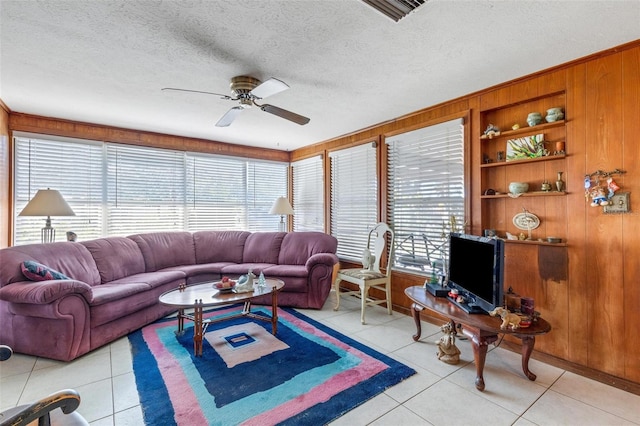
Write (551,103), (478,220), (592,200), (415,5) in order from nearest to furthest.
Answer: (415,5), (592,200), (551,103), (478,220)

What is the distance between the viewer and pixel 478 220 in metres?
3.03

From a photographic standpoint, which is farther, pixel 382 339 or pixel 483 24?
pixel 382 339

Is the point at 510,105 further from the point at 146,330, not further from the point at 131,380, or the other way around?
the point at 146,330

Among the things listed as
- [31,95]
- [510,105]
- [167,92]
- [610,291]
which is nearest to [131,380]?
[167,92]

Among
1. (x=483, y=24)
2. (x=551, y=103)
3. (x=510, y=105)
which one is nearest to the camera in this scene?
(x=483, y=24)

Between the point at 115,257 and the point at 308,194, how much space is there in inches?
125

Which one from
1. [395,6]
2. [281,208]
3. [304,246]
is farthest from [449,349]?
[281,208]

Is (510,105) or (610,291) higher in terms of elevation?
(510,105)

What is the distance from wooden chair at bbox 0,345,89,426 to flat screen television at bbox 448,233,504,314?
7.87 feet

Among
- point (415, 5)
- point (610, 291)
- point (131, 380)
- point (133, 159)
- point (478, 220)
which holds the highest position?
point (415, 5)

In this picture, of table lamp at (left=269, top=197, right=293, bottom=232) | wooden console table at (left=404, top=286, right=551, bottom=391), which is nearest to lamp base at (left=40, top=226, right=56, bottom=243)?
table lamp at (left=269, top=197, right=293, bottom=232)

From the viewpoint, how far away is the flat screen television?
2.15m

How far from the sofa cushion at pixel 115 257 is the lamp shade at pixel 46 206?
0.53 metres

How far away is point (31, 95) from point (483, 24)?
14.1 ft
